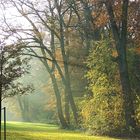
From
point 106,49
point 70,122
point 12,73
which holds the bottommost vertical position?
point 70,122

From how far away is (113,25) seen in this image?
28516 millimetres

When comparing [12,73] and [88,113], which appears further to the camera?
[88,113]

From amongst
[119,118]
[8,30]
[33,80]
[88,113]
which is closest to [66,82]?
[8,30]

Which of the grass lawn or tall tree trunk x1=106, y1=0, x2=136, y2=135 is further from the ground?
tall tree trunk x1=106, y1=0, x2=136, y2=135

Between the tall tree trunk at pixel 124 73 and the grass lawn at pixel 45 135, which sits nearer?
the grass lawn at pixel 45 135

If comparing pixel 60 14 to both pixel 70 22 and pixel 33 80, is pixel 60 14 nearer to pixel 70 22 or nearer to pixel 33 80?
pixel 70 22

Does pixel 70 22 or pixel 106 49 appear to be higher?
pixel 70 22

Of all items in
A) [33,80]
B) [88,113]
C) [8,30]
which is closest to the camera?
[88,113]

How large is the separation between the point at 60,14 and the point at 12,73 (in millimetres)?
24778

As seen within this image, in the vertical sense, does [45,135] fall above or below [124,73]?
below

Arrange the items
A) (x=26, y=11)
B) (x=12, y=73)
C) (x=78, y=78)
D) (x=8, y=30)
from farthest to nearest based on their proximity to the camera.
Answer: (x=78, y=78)
(x=26, y=11)
(x=8, y=30)
(x=12, y=73)

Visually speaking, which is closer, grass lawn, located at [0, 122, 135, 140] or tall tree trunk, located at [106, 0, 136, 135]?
grass lawn, located at [0, 122, 135, 140]

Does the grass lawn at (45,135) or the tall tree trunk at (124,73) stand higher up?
the tall tree trunk at (124,73)

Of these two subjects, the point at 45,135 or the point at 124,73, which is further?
the point at 124,73
